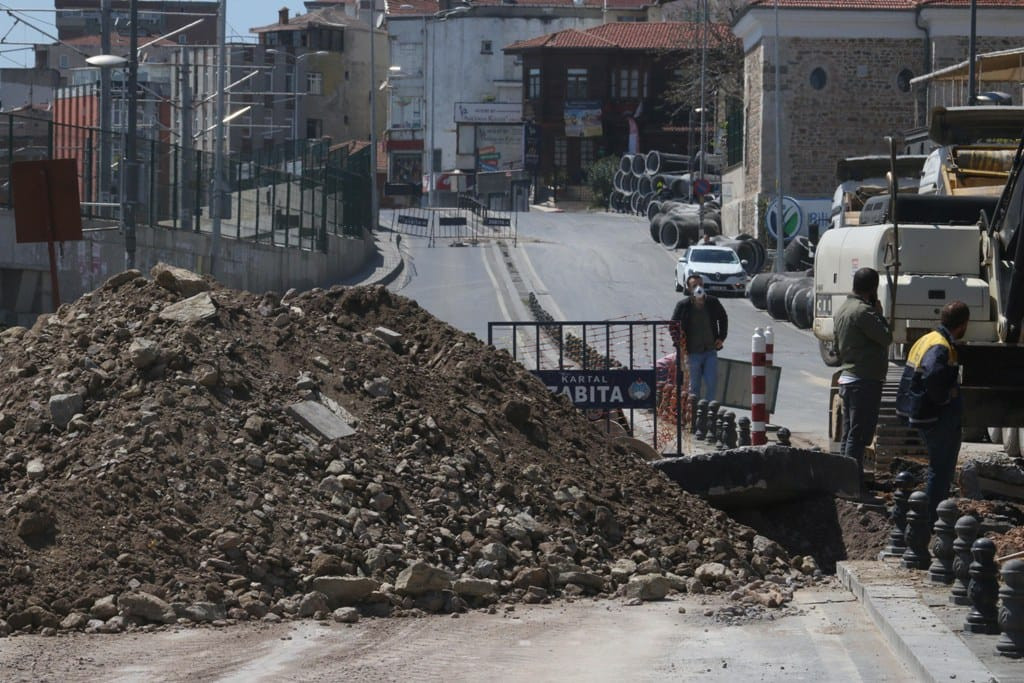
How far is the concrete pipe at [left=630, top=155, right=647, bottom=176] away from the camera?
90250 mm

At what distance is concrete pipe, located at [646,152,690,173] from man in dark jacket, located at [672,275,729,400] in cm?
6809

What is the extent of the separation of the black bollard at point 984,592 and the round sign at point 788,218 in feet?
174

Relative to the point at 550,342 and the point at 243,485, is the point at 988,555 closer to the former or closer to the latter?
the point at 243,485

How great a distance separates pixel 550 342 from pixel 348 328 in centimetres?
576

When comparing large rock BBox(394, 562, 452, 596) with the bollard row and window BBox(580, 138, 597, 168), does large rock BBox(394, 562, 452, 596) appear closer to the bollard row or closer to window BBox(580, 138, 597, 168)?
the bollard row

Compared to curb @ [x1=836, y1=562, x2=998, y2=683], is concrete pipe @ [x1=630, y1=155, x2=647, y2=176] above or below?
above

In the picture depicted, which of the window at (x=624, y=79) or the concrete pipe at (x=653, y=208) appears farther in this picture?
the window at (x=624, y=79)

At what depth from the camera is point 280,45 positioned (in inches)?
4651

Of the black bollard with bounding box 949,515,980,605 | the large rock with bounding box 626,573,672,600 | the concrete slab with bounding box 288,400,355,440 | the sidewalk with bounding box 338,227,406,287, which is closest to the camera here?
the black bollard with bounding box 949,515,980,605

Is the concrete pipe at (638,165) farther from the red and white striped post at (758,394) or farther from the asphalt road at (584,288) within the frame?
the red and white striped post at (758,394)

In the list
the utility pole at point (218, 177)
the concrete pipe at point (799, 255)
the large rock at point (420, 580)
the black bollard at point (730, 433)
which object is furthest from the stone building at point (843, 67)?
the large rock at point (420, 580)

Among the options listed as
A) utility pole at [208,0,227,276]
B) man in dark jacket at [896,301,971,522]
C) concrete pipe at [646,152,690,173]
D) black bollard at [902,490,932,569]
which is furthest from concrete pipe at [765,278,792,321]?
concrete pipe at [646,152,690,173]

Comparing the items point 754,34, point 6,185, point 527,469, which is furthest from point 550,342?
point 754,34

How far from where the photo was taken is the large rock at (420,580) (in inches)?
380
